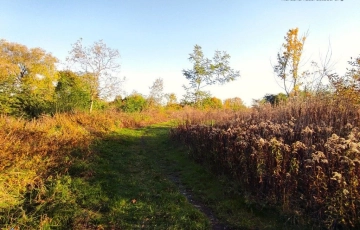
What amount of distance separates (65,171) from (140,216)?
299 centimetres

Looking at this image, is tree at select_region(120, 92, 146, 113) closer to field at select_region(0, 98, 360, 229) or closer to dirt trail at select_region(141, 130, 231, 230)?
field at select_region(0, 98, 360, 229)

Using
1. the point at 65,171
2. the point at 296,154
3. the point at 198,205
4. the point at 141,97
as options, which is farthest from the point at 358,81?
the point at 141,97

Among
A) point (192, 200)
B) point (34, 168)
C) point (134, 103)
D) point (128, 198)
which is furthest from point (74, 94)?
point (192, 200)

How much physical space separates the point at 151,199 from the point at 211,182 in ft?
6.18

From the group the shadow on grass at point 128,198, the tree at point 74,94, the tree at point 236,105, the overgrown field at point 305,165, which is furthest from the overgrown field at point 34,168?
the tree at point 236,105

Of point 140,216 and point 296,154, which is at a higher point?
point 296,154

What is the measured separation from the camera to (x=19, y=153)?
18.5ft

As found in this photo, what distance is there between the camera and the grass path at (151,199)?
409cm

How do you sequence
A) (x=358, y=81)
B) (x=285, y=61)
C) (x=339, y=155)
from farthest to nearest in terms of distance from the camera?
1. (x=285, y=61)
2. (x=358, y=81)
3. (x=339, y=155)

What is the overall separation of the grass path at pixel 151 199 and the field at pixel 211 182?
0.02 metres

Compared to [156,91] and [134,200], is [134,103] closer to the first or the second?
[156,91]

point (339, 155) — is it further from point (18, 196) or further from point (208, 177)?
point (18, 196)

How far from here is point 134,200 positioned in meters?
4.98

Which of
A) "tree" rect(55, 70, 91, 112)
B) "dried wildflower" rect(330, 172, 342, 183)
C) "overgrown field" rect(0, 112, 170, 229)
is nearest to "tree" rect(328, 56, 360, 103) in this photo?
"dried wildflower" rect(330, 172, 342, 183)
